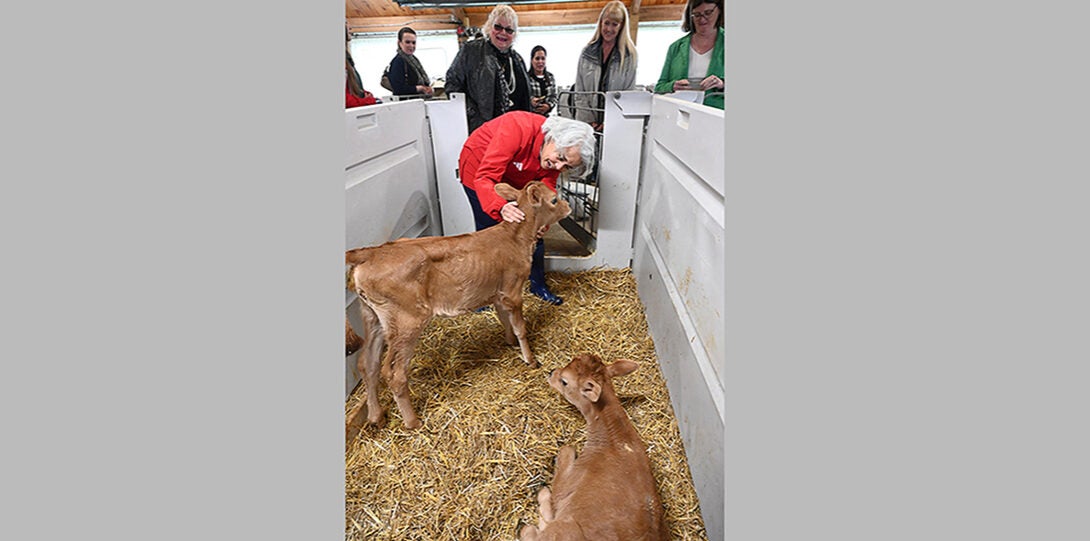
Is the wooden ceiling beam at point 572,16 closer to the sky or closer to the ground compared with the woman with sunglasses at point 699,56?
closer to the sky

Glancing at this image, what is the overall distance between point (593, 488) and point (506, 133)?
1796mm

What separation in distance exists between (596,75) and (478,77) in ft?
3.22

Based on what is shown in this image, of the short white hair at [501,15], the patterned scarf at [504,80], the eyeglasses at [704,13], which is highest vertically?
the short white hair at [501,15]

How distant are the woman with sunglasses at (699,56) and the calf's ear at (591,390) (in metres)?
1.80

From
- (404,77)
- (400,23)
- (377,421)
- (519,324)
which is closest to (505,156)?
(519,324)

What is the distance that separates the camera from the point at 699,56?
9.59ft

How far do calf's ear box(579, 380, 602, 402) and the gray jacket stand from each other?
2.61 meters

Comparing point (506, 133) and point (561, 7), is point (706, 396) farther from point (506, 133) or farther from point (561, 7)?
point (561, 7)

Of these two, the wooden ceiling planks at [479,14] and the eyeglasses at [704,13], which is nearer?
the eyeglasses at [704,13]

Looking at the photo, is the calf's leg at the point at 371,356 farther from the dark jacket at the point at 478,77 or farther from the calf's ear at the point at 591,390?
the dark jacket at the point at 478,77

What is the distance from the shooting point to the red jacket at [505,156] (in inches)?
101

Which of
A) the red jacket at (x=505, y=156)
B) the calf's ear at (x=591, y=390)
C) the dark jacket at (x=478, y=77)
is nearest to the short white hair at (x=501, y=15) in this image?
the dark jacket at (x=478, y=77)

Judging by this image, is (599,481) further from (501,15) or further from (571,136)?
(501,15)

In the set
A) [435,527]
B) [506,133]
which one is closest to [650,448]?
[435,527]
